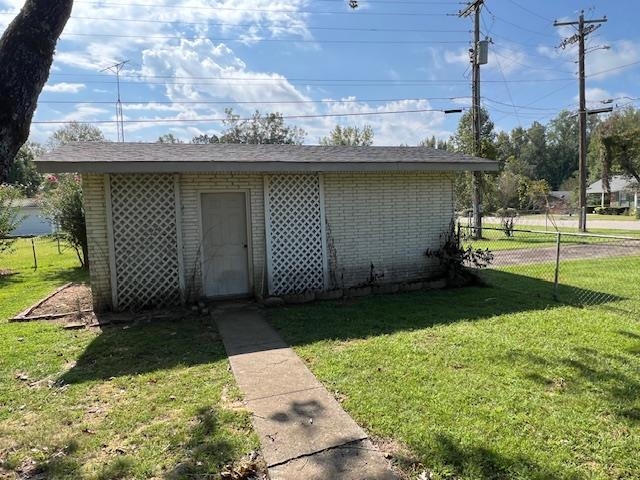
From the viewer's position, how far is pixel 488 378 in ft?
14.7

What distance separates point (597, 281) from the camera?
9.38 metres

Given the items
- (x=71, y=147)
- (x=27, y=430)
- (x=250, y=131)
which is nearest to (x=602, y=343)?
(x=27, y=430)

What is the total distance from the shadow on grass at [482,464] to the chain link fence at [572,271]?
15.5ft

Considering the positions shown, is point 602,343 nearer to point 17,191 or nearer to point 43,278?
point 43,278

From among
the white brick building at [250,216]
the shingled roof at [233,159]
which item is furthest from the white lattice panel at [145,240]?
the shingled roof at [233,159]

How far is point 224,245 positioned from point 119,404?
182 inches

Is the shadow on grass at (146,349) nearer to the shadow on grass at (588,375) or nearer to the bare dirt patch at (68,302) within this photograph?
the bare dirt patch at (68,302)

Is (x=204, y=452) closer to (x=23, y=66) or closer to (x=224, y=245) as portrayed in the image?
(x=23, y=66)

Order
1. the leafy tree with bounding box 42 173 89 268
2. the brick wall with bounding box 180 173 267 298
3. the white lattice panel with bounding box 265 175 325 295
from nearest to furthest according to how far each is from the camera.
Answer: the brick wall with bounding box 180 173 267 298 < the white lattice panel with bounding box 265 175 325 295 < the leafy tree with bounding box 42 173 89 268

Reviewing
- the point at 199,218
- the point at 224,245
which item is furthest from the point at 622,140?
the point at 199,218

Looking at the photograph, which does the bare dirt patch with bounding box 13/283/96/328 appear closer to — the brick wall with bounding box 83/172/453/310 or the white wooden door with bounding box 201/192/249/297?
the brick wall with bounding box 83/172/453/310

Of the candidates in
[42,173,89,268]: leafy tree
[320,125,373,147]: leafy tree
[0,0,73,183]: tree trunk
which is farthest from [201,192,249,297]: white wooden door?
[320,125,373,147]: leafy tree

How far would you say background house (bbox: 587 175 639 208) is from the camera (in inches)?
1817

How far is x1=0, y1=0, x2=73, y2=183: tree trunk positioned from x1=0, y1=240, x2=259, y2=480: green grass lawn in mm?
2091
